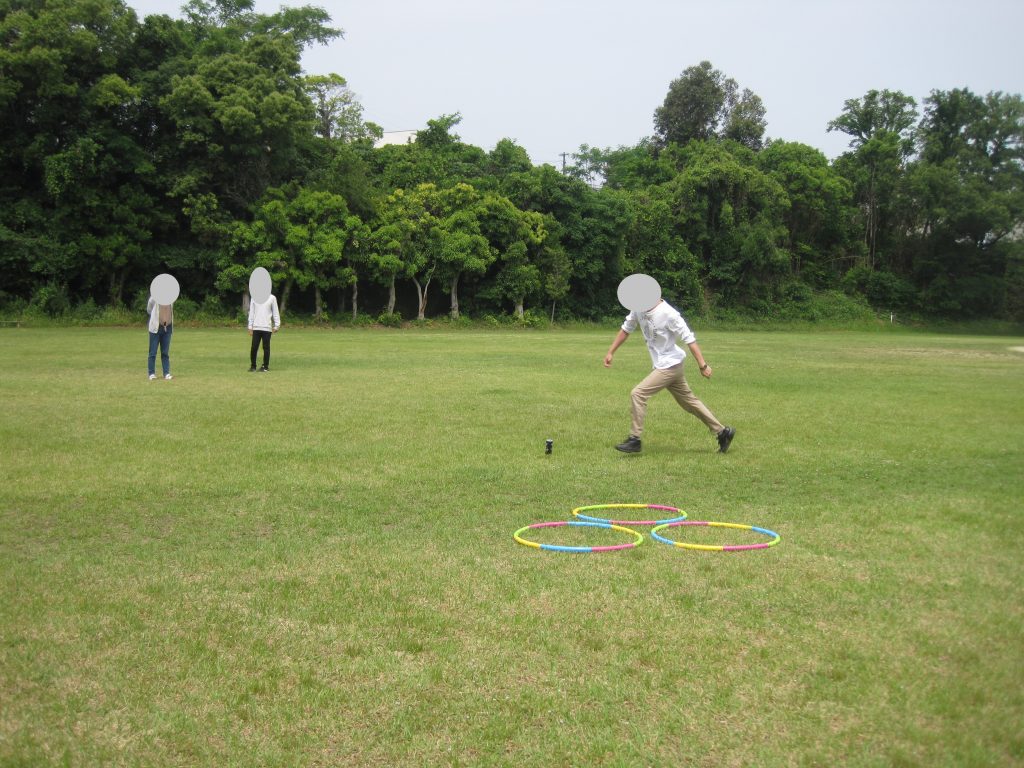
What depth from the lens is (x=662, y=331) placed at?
10.1 meters

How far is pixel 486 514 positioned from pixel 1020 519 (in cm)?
445

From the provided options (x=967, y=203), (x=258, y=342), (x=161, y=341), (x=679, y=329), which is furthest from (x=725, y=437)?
(x=967, y=203)

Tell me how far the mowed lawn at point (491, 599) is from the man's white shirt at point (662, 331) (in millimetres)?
1146

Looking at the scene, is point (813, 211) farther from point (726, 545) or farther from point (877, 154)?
point (726, 545)

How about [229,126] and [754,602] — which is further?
[229,126]

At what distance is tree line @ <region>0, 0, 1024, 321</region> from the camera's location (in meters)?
38.2

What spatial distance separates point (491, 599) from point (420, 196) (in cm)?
4152

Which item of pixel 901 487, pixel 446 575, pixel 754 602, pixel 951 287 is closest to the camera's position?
pixel 754 602

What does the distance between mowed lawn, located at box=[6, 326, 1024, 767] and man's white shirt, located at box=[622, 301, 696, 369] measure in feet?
3.76

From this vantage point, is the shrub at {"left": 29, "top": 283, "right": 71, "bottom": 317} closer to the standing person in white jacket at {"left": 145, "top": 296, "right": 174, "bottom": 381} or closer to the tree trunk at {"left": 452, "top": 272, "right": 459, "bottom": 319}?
the tree trunk at {"left": 452, "top": 272, "right": 459, "bottom": 319}

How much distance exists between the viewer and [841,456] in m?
10.1

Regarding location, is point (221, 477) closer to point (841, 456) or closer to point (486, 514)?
point (486, 514)

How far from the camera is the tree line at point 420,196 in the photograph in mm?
38156

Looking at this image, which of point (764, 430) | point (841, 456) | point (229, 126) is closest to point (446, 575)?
point (841, 456)
